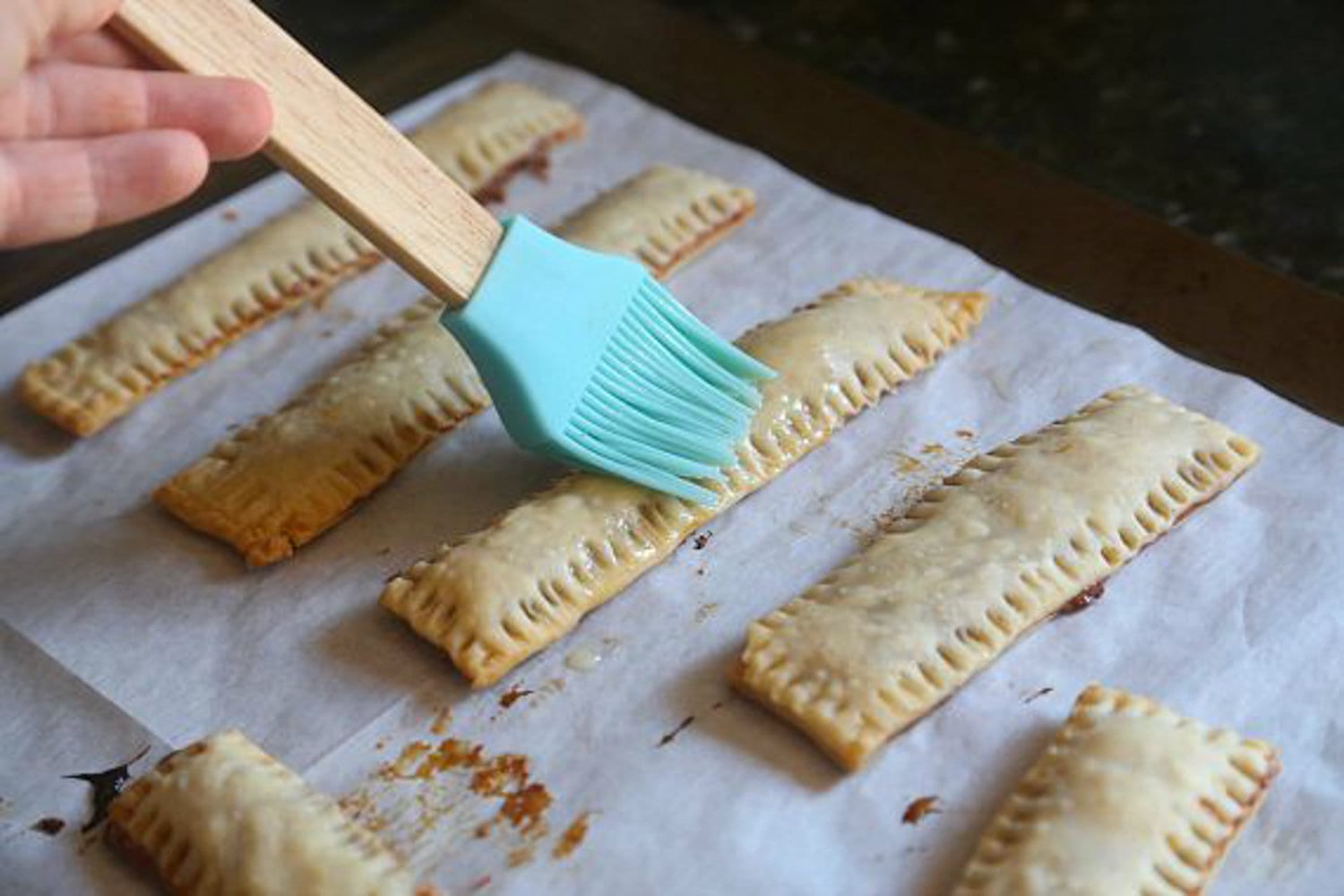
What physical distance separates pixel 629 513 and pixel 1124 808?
0.83 m

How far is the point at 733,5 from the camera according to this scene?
383 cm

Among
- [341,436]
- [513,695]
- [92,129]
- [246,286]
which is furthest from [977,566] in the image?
[246,286]

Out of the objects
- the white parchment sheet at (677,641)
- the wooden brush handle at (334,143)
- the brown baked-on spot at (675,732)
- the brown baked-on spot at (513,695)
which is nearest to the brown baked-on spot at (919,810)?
the white parchment sheet at (677,641)

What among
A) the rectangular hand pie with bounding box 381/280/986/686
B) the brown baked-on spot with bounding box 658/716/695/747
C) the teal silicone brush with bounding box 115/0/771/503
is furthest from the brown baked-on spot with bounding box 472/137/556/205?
the brown baked-on spot with bounding box 658/716/695/747

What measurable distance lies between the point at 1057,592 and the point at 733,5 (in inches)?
74.6

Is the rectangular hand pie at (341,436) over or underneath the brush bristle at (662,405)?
underneath

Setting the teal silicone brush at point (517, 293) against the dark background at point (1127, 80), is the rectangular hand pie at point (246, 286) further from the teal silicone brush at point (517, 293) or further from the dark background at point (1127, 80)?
the teal silicone brush at point (517, 293)

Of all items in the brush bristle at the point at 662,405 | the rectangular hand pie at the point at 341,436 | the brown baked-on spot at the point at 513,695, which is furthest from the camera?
the rectangular hand pie at the point at 341,436

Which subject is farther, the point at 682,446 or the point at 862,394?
the point at 862,394

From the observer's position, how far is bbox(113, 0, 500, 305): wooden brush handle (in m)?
A: 2.28

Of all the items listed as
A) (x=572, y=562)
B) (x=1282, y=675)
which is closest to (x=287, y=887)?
(x=572, y=562)

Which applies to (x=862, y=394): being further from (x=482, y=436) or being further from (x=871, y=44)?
(x=871, y=44)

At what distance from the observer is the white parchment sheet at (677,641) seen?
2184mm

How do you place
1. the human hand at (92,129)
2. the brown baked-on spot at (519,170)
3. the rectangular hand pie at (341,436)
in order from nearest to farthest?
the human hand at (92,129) → the rectangular hand pie at (341,436) → the brown baked-on spot at (519,170)
